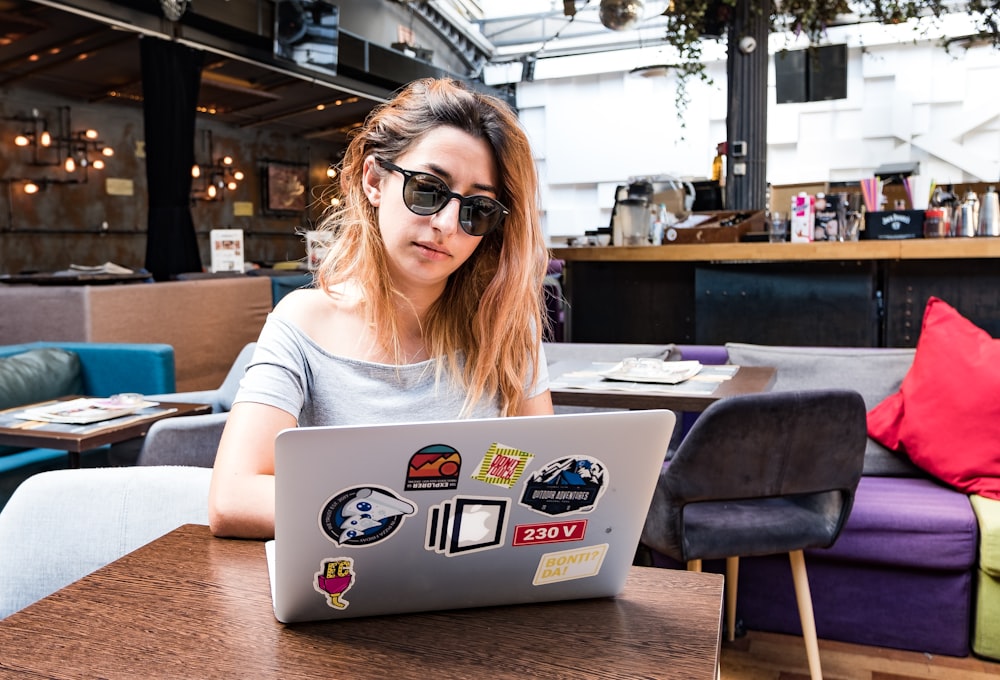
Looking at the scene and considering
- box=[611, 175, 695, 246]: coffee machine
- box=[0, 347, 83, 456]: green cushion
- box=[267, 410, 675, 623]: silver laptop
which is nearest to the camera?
box=[267, 410, 675, 623]: silver laptop

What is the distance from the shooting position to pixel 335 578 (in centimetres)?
76

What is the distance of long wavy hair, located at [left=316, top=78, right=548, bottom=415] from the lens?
4.36 ft

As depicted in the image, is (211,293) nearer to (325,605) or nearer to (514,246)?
(514,246)

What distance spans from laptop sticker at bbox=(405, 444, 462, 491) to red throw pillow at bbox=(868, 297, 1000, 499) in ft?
7.70

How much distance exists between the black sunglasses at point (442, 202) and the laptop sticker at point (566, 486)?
58 centimetres

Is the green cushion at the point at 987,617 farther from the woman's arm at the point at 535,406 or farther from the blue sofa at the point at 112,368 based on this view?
the blue sofa at the point at 112,368

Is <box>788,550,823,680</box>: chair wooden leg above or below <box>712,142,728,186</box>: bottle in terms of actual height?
below

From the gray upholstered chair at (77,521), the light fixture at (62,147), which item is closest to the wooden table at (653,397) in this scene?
the gray upholstered chair at (77,521)

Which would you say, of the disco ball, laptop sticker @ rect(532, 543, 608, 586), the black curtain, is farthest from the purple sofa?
the disco ball

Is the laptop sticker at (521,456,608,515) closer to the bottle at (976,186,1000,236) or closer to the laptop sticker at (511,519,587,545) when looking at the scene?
the laptop sticker at (511,519,587,545)

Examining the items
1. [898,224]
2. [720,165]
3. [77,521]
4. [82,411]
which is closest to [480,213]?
[77,521]

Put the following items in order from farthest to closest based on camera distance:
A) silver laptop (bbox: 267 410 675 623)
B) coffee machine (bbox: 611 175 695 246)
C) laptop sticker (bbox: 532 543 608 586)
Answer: coffee machine (bbox: 611 175 695 246) < laptop sticker (bbox: 532 543 608 586) < silver laptop (bbox: 267 410 675 623)

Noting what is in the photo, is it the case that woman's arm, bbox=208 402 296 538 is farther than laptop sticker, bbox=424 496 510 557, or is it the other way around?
woman's arm, bbox=208 402 296 538

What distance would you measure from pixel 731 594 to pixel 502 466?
1.94m
